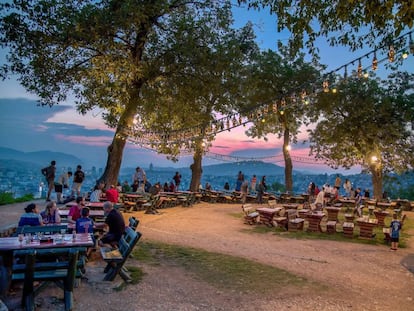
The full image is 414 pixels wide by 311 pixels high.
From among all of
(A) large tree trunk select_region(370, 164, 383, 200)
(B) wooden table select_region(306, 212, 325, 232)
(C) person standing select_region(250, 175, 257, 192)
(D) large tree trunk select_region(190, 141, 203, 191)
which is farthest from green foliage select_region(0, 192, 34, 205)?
(A) large tree trunk select_region(370, 164, 383, 200)

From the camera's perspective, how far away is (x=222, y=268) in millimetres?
8297

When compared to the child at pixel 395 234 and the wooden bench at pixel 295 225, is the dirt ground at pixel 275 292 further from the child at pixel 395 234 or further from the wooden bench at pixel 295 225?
the wooden bench at pixel 295 225

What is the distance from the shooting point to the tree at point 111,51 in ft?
49.6

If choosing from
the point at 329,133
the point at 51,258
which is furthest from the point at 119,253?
the point at 329,133

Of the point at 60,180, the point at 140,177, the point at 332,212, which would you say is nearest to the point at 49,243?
the point at 60,180

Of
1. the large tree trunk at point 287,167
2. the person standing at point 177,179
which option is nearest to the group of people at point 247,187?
the large tree trunk at point 287,167

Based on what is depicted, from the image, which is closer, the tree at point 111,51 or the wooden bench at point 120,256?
the wooden bench at point 120,256

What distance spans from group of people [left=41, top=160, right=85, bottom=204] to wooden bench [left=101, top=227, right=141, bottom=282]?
968cm

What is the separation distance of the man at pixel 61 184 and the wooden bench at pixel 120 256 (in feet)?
31.7

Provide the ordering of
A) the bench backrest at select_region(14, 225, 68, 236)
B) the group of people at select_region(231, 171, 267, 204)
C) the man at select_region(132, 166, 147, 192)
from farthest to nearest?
the group of people at select_region(231, 171, 267, 204) < the man at select_region(132, 166, 147, 192) < the bench backrest at select_region(14, 225, 68, 236)

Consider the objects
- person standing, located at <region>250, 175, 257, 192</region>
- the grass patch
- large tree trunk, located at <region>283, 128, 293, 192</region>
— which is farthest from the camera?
person standing, located at <region>250, 175, 257, 192</region>

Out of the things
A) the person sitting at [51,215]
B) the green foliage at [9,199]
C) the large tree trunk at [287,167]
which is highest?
the large tree trunk at [287,167]

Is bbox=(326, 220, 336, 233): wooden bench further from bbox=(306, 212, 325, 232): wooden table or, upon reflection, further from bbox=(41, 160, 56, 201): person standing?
bbox=(41, 160, 56, 201): person standing

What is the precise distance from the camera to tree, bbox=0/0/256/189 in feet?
49.6
